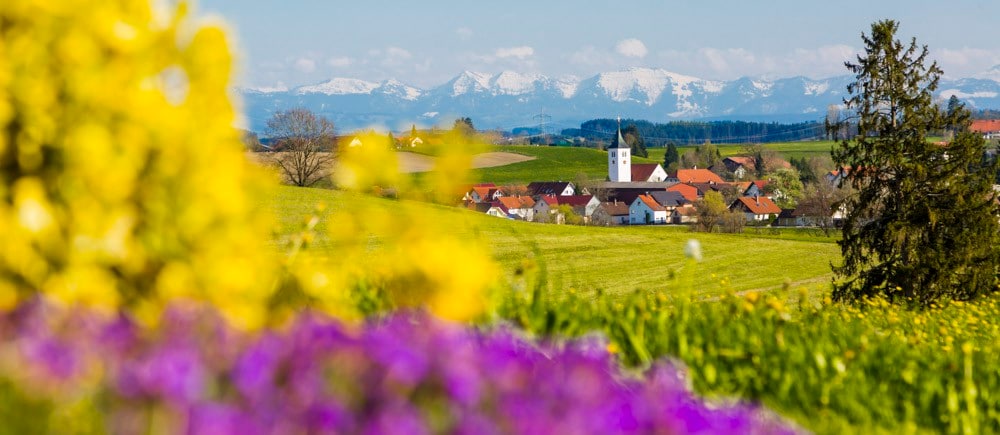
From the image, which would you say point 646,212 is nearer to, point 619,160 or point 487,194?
point 487,194

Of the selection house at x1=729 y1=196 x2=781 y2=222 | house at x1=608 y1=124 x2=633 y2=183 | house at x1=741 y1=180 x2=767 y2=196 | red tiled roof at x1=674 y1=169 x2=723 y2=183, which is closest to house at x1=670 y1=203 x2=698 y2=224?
house at x1=729 y1=196 x2=781 y2=222

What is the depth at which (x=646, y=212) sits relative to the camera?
156 metres

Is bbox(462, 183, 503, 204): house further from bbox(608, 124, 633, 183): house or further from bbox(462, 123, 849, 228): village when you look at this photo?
bbox(608, 124, 633, 183): house

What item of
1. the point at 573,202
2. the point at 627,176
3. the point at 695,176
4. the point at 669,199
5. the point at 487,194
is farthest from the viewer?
the point at 627,176

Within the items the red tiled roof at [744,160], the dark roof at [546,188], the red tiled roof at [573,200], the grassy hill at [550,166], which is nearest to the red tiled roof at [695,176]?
the red tiled roof at [744,160]

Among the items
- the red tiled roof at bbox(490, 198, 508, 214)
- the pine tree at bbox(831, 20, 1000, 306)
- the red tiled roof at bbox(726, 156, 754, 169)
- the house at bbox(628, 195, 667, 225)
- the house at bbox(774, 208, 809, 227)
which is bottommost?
the house at bbox(628, 195, 667, 225)

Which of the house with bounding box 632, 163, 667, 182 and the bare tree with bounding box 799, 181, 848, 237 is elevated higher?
the bare tree with bounding box 799, 181, 848, 237

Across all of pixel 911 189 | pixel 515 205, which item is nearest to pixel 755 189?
pixel 515 205

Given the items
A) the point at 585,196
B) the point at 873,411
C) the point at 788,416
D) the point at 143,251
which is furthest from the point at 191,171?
the point at 585,196

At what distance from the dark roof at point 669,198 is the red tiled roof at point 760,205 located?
19912mm

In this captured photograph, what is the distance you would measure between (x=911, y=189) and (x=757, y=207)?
106 metres

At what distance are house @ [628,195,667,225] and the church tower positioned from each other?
2868 cm

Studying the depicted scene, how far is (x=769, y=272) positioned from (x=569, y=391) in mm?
42133

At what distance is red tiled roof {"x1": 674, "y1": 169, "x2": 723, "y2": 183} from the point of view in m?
186
